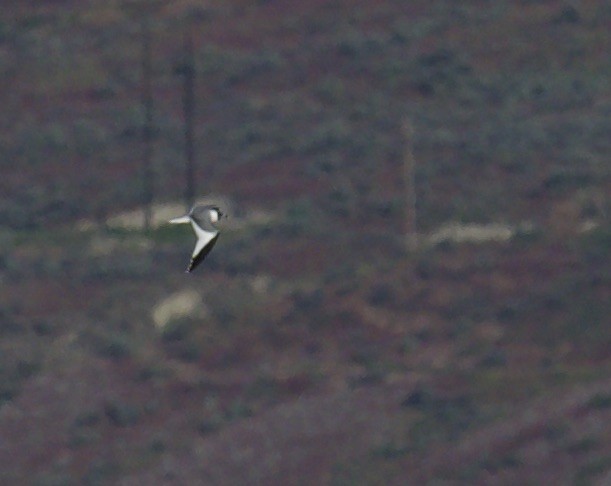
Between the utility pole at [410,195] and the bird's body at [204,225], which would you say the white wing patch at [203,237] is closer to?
the bird's body at [204,225]

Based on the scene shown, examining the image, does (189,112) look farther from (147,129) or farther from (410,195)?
(410,195)

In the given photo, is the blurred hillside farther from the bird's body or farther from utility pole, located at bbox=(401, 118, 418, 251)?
the bird's body

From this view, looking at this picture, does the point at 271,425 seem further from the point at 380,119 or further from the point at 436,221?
the point at 380,119

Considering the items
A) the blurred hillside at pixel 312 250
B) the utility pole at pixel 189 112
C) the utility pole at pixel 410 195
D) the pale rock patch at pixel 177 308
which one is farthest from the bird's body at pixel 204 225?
the utility pole at pixel 189 112

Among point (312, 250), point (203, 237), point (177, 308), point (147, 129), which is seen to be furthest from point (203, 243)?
point (147, 129)

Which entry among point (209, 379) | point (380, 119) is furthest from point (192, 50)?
point (209, 379)

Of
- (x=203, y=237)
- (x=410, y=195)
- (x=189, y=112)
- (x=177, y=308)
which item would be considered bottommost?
(x=189, y=112)

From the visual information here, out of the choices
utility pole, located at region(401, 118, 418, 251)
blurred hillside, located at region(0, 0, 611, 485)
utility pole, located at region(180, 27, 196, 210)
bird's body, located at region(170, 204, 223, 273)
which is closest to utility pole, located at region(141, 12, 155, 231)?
blurred hillside, located at region(0, 0, 611, 485)
